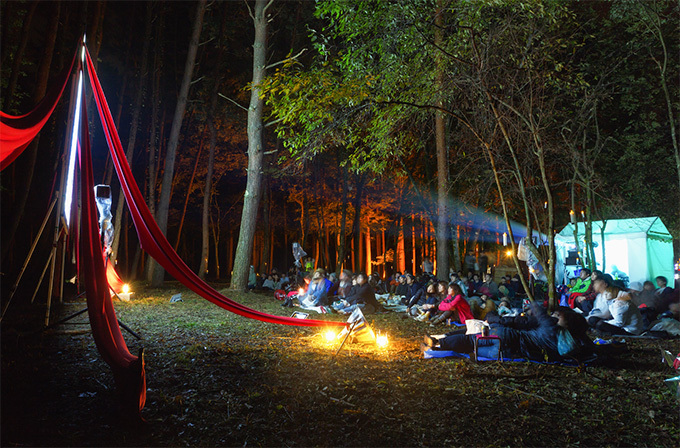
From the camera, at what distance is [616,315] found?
7.55m

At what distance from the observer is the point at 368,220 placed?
82.8ft

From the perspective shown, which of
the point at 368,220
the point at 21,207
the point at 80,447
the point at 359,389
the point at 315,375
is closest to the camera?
the point at 80,447

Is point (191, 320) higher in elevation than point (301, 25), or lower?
lower

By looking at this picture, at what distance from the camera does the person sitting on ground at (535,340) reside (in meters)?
5.34

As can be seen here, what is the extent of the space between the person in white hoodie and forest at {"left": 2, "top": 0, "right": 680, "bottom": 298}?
2348 mm

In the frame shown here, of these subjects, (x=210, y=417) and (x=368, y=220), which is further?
(x=368, y=220)

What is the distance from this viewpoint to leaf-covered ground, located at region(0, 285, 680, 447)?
310cm

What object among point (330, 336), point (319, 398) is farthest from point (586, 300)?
point (319, 398)

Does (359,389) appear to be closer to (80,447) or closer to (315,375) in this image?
(315,375)

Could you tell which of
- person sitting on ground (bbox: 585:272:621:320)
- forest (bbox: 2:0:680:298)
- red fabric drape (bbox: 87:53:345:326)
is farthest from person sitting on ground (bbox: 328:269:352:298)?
red fabric drape (bbox: 87:53:345:326)

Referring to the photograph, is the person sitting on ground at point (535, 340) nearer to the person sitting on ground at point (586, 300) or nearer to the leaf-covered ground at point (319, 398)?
the leaf-covered ground at point (319, 398)

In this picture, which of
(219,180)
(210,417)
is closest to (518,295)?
(210,417)

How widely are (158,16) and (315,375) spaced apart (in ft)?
51.2

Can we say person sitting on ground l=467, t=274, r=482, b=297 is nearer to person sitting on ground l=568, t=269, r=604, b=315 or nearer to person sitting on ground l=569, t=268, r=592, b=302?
person sitting on ground l=569, t=268, r=592, b=302
